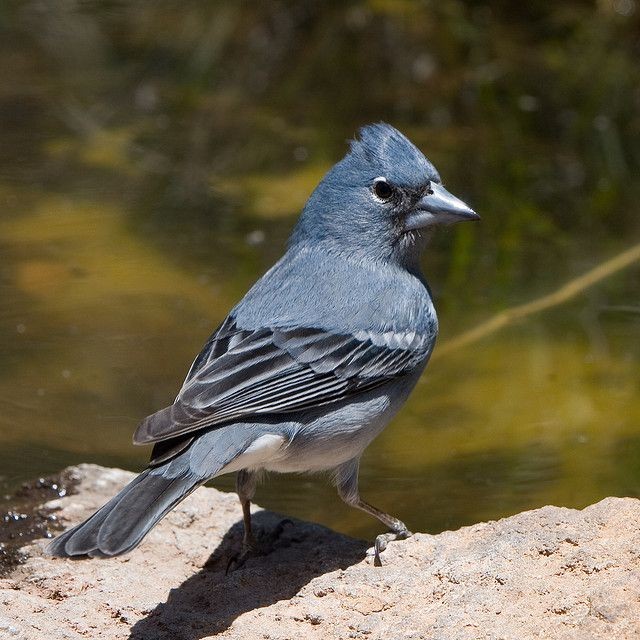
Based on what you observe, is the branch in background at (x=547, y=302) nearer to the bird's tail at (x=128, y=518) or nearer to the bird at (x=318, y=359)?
the bird at (x=318, y=359)

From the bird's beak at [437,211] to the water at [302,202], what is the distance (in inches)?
52.6

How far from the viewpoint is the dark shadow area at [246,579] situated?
13.1 ft

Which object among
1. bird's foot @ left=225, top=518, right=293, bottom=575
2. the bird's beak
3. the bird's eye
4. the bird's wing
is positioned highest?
the bird's eye

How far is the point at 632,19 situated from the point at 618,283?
15.1 ft

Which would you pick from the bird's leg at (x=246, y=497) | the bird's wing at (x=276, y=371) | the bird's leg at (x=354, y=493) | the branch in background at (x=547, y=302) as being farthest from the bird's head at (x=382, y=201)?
the branch in background at (x=547, y=302)

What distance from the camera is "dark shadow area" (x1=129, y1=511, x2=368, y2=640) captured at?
3980 millimetres

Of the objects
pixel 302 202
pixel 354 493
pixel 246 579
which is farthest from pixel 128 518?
pixel 302 202

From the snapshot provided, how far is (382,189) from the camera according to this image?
15.8ft

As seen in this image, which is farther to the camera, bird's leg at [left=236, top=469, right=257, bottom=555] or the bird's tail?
bird's leg at [left=236, top=469, right=257, bottom=555]

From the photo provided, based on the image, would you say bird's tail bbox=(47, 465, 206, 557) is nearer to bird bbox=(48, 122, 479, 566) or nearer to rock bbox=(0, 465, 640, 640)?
bird bbox=(48, 122, 479, 566)

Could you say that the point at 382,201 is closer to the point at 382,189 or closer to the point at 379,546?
the point at 382,189

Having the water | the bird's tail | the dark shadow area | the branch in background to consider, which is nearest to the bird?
the bird's tail

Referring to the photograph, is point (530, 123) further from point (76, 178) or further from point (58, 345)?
point (58, 345)

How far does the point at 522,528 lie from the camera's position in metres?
4.07
